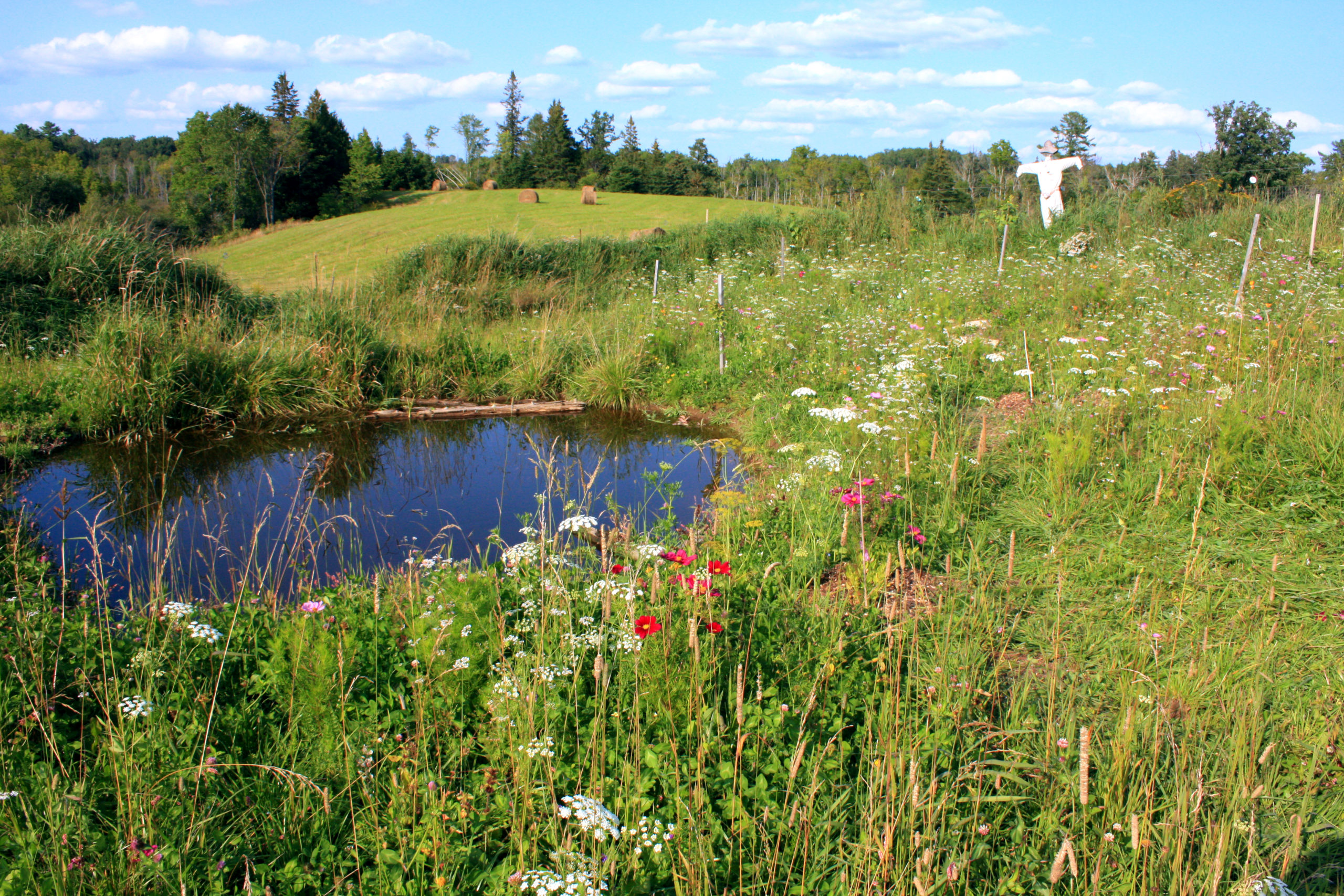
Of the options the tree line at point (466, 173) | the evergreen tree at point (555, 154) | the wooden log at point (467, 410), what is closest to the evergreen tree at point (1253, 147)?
the tree line at point (466, 173)

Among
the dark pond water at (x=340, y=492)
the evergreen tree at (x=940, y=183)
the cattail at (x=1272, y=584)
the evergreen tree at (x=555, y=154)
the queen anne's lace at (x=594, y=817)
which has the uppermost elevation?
the evergreen tree at (x=555, y=154)

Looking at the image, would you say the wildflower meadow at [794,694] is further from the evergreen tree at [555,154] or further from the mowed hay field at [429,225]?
the evergreen tree at [555,154]

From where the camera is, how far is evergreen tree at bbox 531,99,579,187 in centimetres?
4434

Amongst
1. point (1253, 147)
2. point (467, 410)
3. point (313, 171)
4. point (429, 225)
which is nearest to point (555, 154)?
point (313, 171)

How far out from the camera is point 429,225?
93.7 ft

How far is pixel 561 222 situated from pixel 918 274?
779 inches

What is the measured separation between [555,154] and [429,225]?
18898 millimetres

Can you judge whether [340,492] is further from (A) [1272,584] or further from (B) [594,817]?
(A) [1272,584]

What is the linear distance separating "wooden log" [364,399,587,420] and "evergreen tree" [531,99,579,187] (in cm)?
3783

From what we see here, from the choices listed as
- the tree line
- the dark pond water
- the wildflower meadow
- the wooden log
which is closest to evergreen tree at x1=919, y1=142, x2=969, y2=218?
the tree line

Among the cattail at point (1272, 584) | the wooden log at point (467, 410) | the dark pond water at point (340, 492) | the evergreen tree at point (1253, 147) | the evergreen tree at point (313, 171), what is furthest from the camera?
the evergreen tree at point (313, 171)

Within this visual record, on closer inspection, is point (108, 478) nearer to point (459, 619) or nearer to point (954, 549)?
point (459, 619)

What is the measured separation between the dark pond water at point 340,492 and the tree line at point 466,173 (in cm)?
1024

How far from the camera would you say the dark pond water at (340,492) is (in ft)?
13.5
